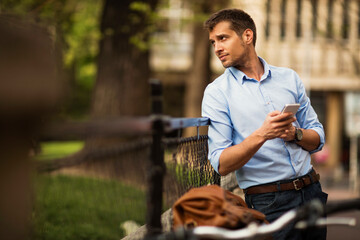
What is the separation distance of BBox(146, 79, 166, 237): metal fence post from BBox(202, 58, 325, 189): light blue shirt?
65 cm

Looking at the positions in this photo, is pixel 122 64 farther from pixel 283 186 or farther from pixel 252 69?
pixel 283 186

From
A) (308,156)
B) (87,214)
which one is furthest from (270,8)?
(308,156)

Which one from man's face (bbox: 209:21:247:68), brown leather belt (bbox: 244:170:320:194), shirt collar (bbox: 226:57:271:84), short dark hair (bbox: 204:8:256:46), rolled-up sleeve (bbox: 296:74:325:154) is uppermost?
short dark hair (bbox: 204:8:256:46)

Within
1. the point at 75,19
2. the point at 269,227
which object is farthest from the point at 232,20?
the point at 75,19

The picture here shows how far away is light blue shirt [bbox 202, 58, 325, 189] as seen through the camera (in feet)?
10.0

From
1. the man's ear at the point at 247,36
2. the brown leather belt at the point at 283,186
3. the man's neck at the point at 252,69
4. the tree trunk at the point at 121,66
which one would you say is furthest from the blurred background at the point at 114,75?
the man's ear at the point at 247,36

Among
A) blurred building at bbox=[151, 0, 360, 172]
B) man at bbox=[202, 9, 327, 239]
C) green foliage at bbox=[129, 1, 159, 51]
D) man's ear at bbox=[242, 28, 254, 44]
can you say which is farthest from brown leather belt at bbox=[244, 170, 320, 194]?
blurred building at bbox=[151, 0, 360, 172]

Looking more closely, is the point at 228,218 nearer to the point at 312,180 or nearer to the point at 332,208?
the point at 332,208

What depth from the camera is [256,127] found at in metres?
3.06

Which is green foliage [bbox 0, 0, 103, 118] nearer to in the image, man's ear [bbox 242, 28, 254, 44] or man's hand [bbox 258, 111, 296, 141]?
man's ear [bbox 242, 28, 254, 44]

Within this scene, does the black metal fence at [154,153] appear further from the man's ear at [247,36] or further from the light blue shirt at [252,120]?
the man's ear at [247,36]

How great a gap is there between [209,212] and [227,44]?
1.13m

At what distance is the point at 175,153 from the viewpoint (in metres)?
3.07

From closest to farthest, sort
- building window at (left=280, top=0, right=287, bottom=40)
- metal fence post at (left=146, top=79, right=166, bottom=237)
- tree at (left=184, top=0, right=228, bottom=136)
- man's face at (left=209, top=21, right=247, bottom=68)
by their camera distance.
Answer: metal fence post at (left=146, top=79, right=166, bottom=237) < man's face at (left=209, top=21, right=247, bottom=68) < tree at (left=184, top=0, right=228, bottom=136) < building window at (left=280, top=0, right=287, bottom=40)
